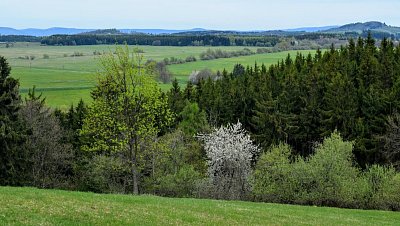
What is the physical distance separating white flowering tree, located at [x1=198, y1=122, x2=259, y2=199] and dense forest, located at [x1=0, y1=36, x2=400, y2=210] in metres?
0.14

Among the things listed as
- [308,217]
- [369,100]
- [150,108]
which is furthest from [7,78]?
[369,100]

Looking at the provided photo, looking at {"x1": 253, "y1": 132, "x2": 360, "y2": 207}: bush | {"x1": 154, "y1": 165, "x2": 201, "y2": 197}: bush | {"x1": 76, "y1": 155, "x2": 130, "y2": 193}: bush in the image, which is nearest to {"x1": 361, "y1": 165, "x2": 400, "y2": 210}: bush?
{"x1": 253, "y1": 132, "x2": 360, "y2": 207}: bush

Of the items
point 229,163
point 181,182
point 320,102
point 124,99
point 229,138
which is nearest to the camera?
point 124,99

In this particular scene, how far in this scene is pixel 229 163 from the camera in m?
60.8

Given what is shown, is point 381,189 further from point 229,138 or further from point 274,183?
point 229,138

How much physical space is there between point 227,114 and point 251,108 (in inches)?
179

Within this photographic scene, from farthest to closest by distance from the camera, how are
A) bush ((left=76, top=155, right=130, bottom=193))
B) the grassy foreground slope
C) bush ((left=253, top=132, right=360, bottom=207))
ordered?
bush ((left=76, top=155, right=130, bottom=193)) < bush ((left=253, top=132, right=360, bottom=207)) < the grassy foreground slope

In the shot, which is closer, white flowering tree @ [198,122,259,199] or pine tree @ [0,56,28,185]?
pine tree @ [0,56,28,185]

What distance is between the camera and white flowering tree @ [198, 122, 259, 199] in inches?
2296

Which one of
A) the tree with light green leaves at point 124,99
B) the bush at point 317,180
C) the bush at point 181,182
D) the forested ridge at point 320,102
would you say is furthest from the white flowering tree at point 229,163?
the forested ridge at point 320,102

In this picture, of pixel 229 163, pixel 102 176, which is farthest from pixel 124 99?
pixel 102 176

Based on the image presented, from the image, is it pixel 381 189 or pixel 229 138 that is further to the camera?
pixel 229 138

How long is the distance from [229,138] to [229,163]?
10.9 feet

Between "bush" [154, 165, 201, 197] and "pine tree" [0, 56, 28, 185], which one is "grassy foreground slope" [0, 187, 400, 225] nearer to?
"pine tree" [0, 56, 28, 185]
